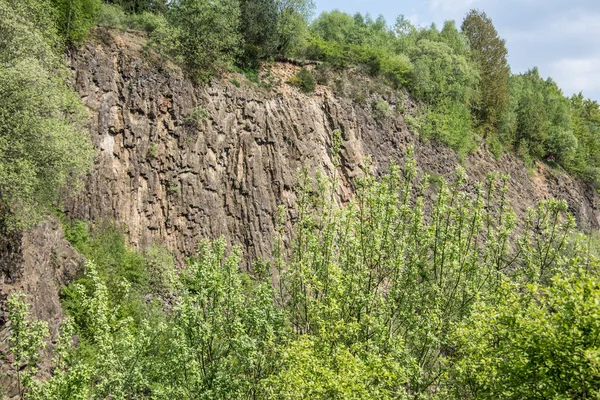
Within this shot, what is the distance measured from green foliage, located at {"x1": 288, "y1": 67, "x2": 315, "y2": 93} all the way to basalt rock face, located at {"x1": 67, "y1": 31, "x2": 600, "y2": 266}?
847mm

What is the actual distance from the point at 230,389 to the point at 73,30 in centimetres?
2197

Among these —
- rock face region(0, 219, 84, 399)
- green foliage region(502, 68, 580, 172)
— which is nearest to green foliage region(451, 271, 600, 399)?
rock face region(0, 219, 84, 399)

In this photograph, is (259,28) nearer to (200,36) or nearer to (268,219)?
(200,36)

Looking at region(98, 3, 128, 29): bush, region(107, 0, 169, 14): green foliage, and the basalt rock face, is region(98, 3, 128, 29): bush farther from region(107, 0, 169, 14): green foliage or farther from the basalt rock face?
region(107, 0, 169, 14): green foliage

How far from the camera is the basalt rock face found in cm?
2464

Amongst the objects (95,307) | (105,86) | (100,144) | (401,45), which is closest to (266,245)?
(100,144)

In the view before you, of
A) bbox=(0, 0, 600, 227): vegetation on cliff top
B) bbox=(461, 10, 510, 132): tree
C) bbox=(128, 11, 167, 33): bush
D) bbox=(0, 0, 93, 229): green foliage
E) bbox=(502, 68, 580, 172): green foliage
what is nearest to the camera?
bbox=(0, 0, 93, 229): green foliage

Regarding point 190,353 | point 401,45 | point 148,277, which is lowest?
point 148,277

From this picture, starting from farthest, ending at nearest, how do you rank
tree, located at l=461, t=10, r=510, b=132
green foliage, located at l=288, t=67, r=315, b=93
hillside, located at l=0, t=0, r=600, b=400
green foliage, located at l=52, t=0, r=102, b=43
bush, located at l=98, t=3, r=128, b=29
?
tree, located at l=461, t=10, r=510, b=132, green foliage, located at l=288, t=67, r=315, b=93, bush, located at l=98, t=3, r=128, b=29, green foliage, located at l=52, t=0, r=102, b=43, hillside, located at l=0, t=0, r=600, b=400

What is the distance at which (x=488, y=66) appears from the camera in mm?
52094

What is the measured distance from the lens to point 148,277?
22.7 meters

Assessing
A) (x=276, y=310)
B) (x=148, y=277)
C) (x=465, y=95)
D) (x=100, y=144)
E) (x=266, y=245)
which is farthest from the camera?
(x=465, y=95)

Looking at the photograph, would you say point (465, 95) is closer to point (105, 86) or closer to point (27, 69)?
point (105, 86)

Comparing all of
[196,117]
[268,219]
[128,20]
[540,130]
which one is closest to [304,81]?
[196,117]
